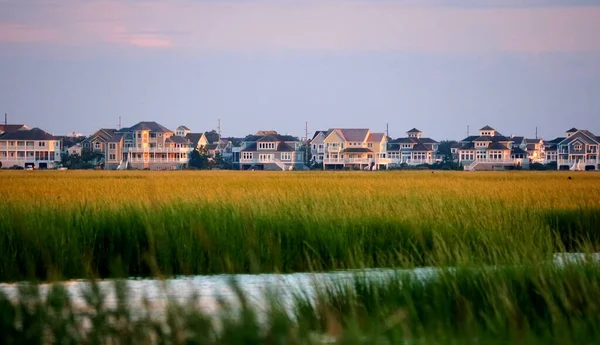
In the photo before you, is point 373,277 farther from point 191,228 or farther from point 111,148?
point 111,148

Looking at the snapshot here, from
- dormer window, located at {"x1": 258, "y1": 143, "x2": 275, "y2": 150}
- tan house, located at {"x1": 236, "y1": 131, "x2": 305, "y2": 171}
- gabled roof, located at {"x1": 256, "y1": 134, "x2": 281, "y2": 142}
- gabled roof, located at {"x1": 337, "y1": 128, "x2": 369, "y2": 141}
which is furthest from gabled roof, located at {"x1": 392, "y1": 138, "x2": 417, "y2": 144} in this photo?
dormer window, located at {"x1": 258, "y1": 143, "x2": 275, "y2": 150}

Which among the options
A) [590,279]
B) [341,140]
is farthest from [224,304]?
[341,140]

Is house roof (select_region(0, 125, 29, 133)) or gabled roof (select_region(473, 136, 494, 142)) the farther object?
house roof (select_region(0, 125, 29, 133))

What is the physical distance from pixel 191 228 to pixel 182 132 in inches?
5895

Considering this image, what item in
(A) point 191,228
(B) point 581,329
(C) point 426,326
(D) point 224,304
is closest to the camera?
(D) point 224,304

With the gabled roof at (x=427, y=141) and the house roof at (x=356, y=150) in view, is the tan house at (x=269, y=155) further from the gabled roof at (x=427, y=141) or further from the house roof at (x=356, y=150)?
the gabled roof at (x=427, y=141)

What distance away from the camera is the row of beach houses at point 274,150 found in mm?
130875

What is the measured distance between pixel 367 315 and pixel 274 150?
126425 mm

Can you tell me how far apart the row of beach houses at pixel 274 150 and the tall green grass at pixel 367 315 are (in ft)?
399

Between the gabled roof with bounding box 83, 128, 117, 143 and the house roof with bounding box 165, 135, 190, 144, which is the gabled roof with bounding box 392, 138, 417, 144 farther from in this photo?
the gabled roof with bounding box 83, 128, 117, 143

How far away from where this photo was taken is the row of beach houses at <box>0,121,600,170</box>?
130875mm

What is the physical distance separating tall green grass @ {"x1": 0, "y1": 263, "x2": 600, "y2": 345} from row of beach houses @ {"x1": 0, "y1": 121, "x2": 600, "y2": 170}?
399ft

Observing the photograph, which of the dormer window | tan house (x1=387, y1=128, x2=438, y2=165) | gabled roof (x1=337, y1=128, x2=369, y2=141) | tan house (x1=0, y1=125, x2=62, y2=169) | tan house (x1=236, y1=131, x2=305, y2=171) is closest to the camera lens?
tan house (x1=0, y1=125, x2=62, y2=169)

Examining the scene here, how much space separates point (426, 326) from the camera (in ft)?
27.3
